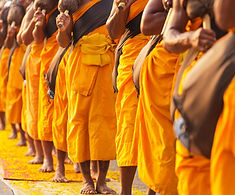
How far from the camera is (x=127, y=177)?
5.00 metres

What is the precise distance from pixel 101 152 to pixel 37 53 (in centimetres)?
215

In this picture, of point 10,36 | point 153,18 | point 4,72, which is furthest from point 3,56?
point 153,18

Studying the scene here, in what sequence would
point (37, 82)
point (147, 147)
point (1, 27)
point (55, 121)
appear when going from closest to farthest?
point (147, 147), point (55, 121), point (37, 82), point (1, 27)

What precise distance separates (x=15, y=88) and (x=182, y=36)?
6.51m

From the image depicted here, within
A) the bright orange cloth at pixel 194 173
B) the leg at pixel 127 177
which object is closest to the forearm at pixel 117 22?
the leg at pixel 127 177

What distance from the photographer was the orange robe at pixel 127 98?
4.86 m

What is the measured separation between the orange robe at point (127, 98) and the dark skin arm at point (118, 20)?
0.06 metres

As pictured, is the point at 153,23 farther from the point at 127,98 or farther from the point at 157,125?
the point at 127,98

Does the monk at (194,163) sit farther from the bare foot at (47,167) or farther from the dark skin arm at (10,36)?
the dark skin arm at (10,36)

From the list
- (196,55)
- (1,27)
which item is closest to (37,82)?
(1,27)

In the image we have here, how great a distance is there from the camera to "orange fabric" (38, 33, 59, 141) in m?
6.89

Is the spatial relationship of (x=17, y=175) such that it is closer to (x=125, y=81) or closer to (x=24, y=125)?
(x=24, y=125)

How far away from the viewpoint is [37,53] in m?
7.46

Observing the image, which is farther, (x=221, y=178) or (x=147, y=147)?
(x=147, y=147)
